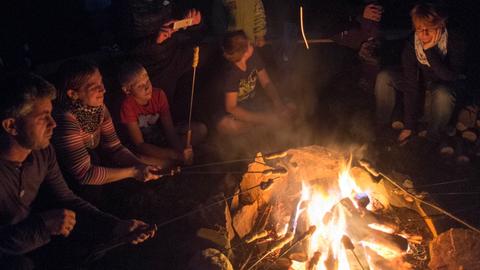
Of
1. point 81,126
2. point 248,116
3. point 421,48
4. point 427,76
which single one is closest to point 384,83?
point 427,76

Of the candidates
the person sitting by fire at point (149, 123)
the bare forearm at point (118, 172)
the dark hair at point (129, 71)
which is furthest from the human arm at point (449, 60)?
the bare forearm at point (118, 172)

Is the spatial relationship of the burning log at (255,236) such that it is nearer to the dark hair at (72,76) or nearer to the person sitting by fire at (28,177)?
the person sitting by fire at (28,177)

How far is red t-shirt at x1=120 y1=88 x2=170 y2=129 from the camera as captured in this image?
15.4 ft

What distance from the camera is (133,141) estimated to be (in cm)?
Result: 490

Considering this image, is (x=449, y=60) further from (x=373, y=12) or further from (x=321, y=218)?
(x=321, y=218)

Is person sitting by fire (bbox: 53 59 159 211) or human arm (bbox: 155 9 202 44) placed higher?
human arm (bbox: 155 9 202 44)

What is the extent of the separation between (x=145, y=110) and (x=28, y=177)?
1.84m

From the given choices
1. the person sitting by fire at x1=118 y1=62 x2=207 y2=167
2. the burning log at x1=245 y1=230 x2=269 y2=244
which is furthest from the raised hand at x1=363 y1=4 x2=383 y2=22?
the burning log at x1=245 y1=230 x2=269 y2=244

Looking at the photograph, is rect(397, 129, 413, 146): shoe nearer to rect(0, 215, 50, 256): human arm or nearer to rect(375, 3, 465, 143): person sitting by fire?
rect(375, 3, 465, 143): person sitting by fire

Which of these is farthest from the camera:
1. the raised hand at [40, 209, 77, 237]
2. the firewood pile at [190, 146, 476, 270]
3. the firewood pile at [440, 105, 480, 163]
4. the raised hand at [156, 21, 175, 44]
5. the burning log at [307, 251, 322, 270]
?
the raised hand at [156, 21, 175, 44]

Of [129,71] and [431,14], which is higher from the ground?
[431,14]

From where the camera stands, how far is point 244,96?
18.8 ft

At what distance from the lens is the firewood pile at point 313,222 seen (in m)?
3.39

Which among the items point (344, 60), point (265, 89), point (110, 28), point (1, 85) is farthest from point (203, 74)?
point (1, 85)
